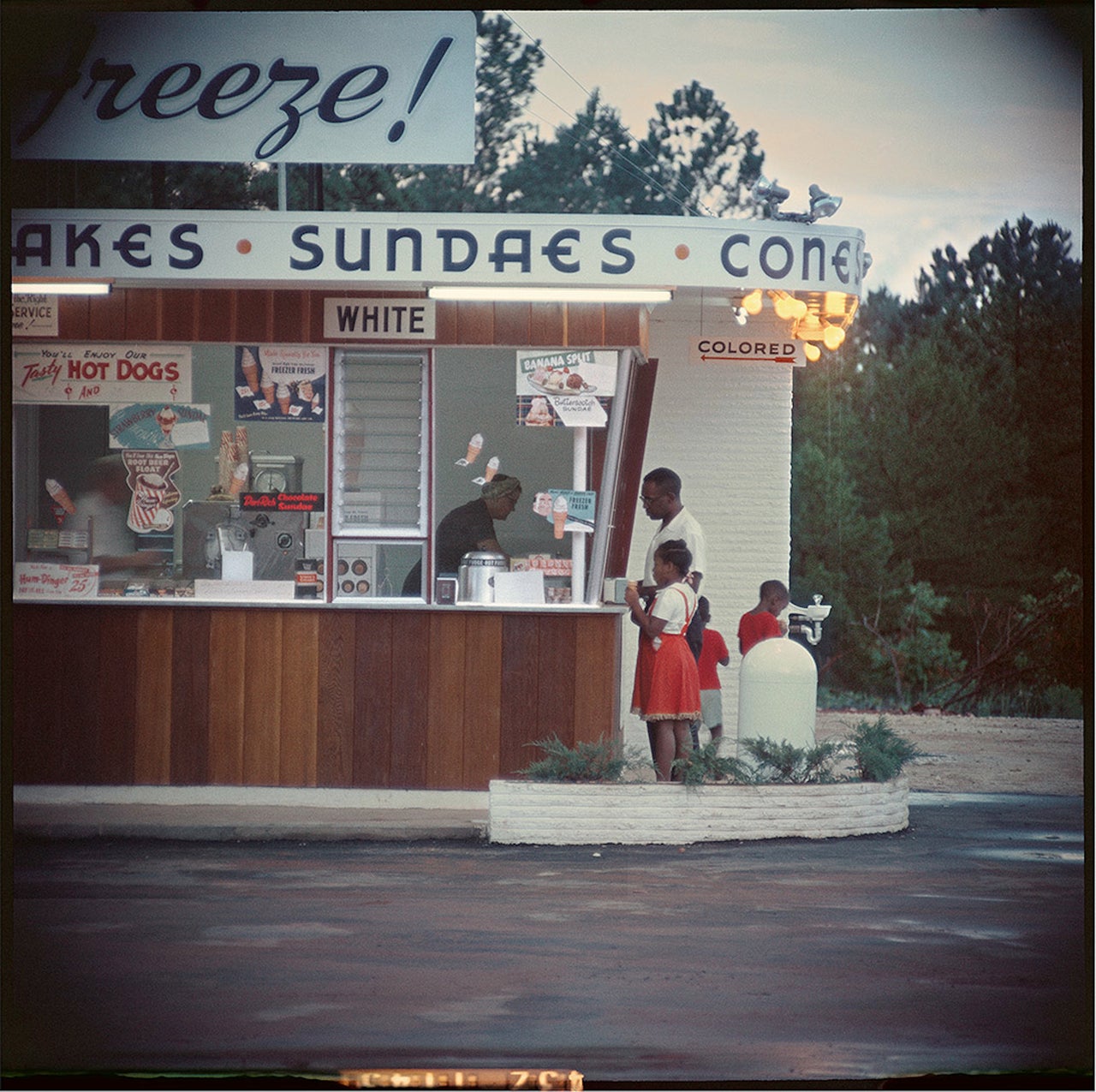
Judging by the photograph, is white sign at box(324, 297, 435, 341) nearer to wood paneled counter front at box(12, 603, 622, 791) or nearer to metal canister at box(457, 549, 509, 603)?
metal canister at box(457, 549, 509, 603)

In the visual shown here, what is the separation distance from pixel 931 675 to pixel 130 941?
20.4 meters

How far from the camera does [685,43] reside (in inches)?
1342

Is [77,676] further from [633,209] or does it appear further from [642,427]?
[633,209]

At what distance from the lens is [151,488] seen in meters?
10.7

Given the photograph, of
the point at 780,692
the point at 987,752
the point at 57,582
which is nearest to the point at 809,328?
the point at 780,692

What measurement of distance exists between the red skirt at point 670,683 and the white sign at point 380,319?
2401mm

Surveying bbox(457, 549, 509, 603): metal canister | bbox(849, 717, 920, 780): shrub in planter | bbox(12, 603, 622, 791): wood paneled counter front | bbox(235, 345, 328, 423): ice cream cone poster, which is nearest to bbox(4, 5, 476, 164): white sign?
bbox(235, 345, 328, 423): ice cream cone poster

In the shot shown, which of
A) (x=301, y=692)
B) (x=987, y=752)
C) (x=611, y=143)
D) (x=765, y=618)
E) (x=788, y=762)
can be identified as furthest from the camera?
(x=611, y=143)

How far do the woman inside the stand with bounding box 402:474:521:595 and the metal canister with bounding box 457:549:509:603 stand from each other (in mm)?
46

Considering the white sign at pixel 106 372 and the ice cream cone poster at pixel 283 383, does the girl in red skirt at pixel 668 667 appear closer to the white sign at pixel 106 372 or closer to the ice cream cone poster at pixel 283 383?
the ice cream cone poster at pixel 283 383

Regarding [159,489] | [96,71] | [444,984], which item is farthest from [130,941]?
[96,71]

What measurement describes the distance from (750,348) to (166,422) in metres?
4.71

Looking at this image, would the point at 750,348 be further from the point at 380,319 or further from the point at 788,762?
the point at 788,762

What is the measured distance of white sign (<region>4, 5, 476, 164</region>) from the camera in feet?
33.5
